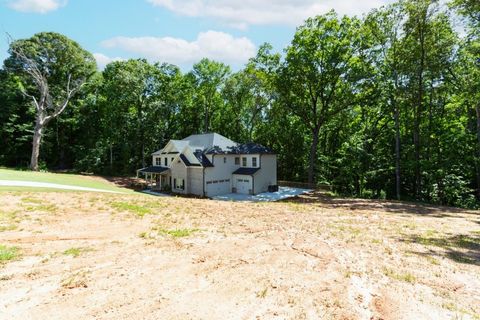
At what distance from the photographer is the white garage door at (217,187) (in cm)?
2771

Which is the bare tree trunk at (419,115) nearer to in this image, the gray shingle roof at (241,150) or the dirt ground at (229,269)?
the gray shingle roof at (241,150)

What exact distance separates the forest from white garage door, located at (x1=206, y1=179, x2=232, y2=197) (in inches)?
340

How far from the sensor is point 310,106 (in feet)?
98.5

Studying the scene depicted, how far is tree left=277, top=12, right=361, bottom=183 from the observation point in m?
25.8

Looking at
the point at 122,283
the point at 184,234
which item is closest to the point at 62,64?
the point at 184,234

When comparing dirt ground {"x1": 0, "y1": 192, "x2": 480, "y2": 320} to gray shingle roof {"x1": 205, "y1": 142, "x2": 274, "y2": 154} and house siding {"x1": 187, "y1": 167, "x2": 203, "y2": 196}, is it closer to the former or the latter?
house siding {"x1": 187, "y1": 167, "x2": 203, "y2": 196}

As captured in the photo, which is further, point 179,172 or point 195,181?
point 179,172

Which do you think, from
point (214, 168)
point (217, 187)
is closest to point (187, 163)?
point (214, 168)

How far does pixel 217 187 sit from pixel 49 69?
92.7 feet

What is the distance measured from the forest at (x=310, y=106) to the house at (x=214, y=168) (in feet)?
16.7

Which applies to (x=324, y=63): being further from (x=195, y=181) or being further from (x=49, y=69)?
(x=49, y=69)

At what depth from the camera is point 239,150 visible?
30.2 m

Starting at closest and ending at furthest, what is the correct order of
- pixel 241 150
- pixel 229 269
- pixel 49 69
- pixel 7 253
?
pixel 229 269
pixel 7 253
pixel 241 150
pixel 49 69

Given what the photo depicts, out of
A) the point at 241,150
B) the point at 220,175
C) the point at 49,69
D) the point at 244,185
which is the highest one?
the point at 49,69
